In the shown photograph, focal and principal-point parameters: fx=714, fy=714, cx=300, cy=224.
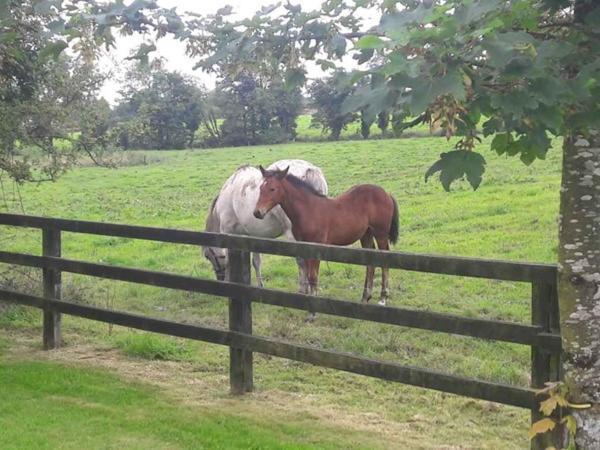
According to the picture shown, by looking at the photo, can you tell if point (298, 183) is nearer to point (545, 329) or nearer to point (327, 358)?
point (327, 358)

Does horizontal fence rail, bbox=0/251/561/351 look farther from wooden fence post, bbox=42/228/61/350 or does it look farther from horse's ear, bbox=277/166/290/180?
horse's ear, bbox=277/166/290/180

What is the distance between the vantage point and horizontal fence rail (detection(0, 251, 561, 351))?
4.10m

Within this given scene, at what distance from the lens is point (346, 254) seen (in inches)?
190

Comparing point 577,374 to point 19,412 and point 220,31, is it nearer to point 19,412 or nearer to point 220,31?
point 220,31

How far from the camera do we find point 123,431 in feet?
15.3

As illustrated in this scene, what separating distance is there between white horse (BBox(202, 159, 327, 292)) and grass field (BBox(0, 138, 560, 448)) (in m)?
0.61

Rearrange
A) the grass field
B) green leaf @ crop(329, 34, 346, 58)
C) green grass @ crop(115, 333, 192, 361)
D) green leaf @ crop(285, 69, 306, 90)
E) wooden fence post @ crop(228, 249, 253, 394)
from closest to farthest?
1. green leaf @ crop(329, 34, 346, 58)
2. green leaf @ crop(285, 69, 306, 90)
3. the grass field
4. wooden fence post @ crop(228, 249, 253, 394)
5. green grass @ crop(115, 333, 192, 361)

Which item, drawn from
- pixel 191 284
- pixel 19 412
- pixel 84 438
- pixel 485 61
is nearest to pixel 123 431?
pixel 84 438

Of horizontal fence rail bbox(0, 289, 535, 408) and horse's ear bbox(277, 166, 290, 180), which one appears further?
horse's ear bbox(277, 166, 290, 180)

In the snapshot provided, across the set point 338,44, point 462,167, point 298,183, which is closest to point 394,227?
point 298,183

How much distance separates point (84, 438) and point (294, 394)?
166 cm

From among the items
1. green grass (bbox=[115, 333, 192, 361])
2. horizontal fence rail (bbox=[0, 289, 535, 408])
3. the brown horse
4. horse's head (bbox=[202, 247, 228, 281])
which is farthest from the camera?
horse's head (bbox=[202, 247, 228, 281])

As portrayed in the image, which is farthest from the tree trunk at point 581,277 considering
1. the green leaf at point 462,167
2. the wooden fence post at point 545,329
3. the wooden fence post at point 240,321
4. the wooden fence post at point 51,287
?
the wooden fence post at point 51,287

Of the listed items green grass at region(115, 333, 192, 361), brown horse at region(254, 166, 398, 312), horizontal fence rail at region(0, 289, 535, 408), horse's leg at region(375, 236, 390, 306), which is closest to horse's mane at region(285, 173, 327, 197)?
brown horse at region(254, 166, 398, 312)
